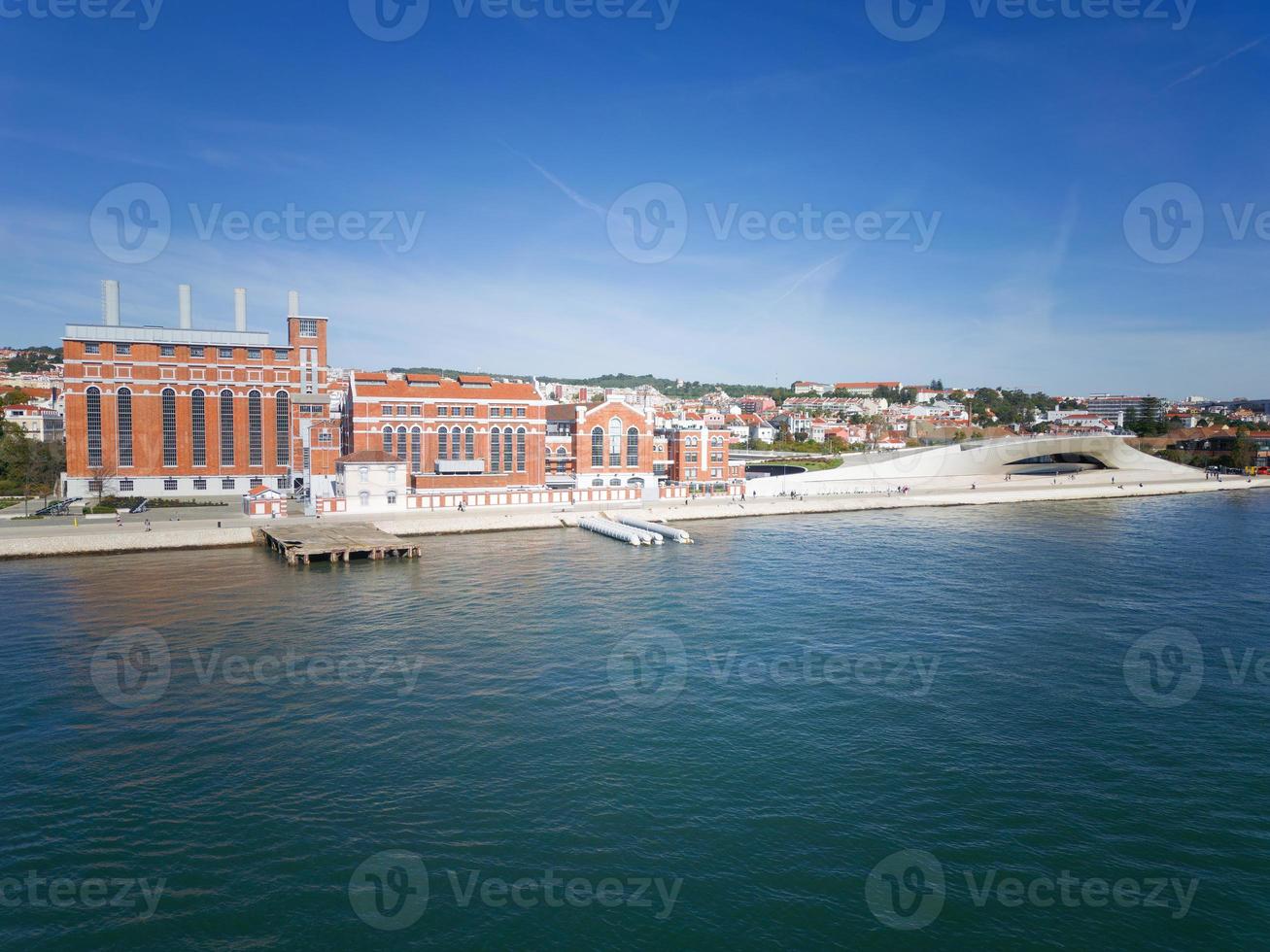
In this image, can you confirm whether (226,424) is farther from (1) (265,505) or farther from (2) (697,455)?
(2) (697,455)

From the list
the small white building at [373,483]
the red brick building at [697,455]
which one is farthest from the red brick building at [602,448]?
the small white building at [373,483]

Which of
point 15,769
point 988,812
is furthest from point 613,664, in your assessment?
point 15,769

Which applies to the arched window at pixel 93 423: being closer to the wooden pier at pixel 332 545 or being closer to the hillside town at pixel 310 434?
the hillside town at pixel 310 434

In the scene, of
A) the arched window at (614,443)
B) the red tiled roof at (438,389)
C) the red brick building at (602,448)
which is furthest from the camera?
the arched window at (614,443)

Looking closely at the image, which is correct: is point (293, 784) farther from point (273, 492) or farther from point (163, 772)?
point (273, 492)

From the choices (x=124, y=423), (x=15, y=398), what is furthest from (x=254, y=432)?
(x=15, y=398)

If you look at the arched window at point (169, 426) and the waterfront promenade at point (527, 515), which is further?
the arched window at point (169, 426)

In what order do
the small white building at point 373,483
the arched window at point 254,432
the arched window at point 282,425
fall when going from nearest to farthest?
the small white building at point 373,483 < the arched window at point 254,432 < the arched window at point 282,425
